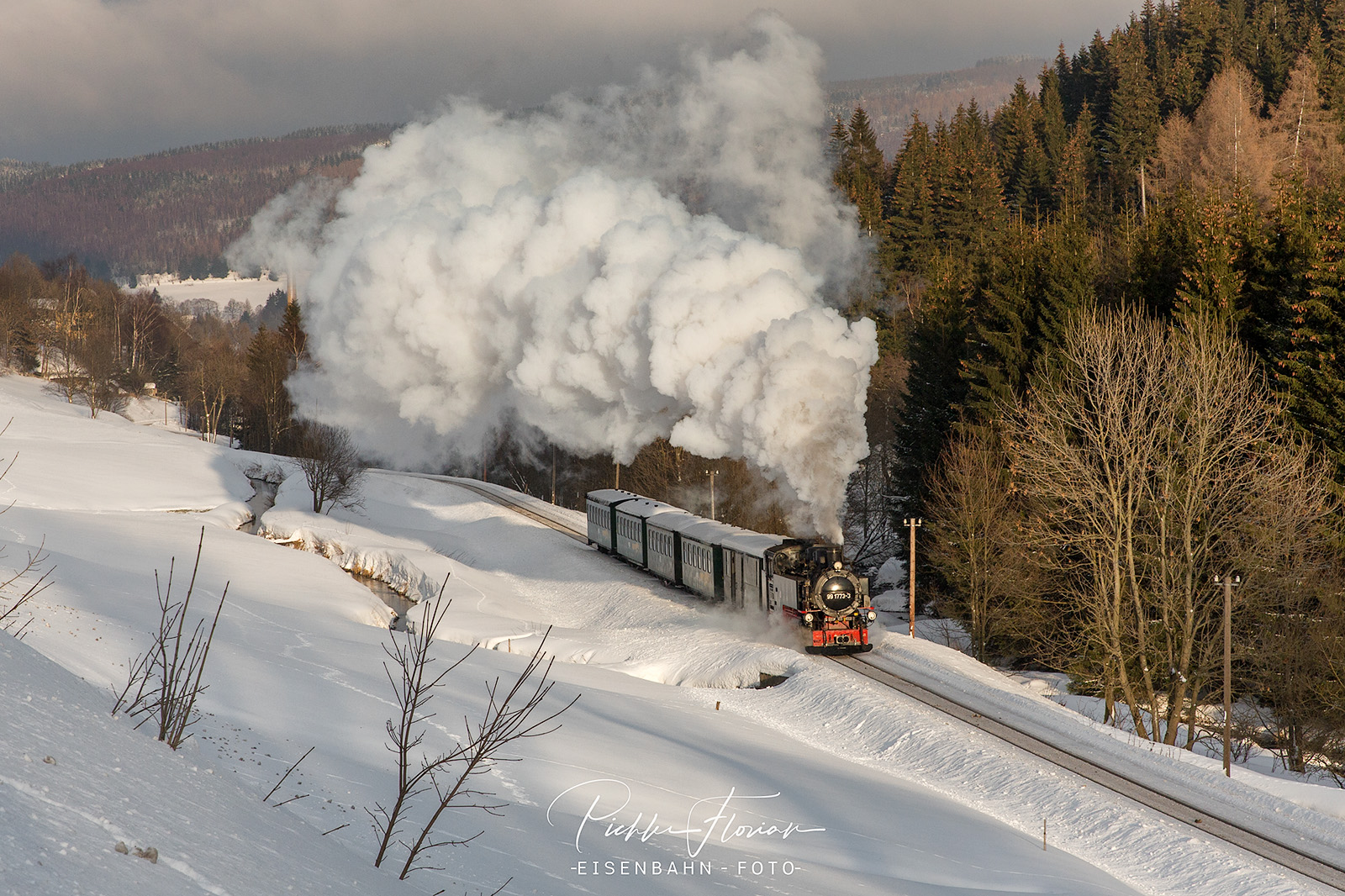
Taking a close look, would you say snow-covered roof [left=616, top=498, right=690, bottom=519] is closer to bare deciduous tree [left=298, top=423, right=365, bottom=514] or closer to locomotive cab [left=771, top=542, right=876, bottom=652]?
locomotive cab [left=771, top=542, right=876, bottom=652]

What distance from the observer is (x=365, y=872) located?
6.88 metres

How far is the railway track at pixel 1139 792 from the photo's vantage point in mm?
13906

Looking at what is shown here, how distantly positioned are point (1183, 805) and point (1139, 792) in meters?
0.69

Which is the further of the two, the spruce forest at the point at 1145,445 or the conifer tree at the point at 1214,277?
the conifer tree at the point at 1214,277

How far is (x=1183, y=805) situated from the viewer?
52.4 ft

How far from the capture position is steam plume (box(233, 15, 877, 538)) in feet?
85.1

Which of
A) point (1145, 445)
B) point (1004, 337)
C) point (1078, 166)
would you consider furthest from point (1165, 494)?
point (1078, 166)

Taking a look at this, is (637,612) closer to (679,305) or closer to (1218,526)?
(679,305)

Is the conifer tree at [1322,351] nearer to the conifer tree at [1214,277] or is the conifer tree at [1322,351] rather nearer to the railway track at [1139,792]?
the conifer tree at [1214,277]

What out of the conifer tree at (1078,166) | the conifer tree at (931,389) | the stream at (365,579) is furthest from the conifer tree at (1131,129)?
the stream at (365,579)

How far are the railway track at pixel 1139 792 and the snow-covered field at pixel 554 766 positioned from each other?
61 cm

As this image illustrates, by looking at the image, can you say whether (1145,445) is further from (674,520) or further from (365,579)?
(365,579)

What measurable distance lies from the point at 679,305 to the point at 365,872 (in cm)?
2212

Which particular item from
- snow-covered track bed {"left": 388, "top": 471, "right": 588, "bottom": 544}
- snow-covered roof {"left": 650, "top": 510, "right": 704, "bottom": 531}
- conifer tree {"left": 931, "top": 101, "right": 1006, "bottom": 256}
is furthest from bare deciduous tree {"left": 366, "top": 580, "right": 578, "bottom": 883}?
conifer tree {"left": 931, "top": 101, "right": 1006, "bottom": 256}
